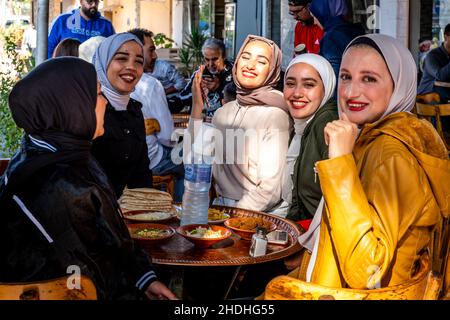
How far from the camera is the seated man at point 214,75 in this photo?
23.7 ft

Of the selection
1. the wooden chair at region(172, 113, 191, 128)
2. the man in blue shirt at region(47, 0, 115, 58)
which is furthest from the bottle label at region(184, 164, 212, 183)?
the man in blue shirt at region(47, 0, 115, 58)

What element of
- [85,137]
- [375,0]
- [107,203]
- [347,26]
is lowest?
[107,203]

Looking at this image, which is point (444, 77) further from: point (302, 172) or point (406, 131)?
point (406, 131)

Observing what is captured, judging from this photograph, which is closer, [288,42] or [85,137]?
[85,137]

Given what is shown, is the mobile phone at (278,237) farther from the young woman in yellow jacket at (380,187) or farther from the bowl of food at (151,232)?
the young woman in yellow jacket at (380,187)

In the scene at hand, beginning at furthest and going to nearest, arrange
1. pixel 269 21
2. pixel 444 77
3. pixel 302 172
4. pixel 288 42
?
pixel 269 21, pixel 288 42, pixel 444 77, pixel 302 172

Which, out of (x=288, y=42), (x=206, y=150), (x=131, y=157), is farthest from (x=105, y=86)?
(x=288, y=42)

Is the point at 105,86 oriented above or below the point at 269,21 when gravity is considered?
below

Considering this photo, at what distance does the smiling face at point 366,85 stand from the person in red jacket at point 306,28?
427cm

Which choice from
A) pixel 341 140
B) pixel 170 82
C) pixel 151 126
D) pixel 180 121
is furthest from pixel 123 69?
pixel 170 82

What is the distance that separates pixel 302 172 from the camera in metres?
3.22

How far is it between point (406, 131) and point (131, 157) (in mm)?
2296

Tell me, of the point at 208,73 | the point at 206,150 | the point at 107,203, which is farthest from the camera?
the point at 208,73
